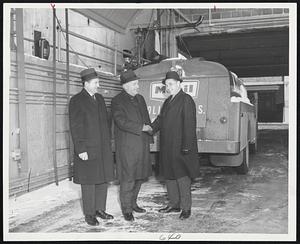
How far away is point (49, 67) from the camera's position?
6.84 m

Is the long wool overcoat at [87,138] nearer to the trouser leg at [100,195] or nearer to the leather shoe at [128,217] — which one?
the trouser leg at [100,195]

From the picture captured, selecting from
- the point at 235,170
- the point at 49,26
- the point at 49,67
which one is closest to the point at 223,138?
the point at 235,170

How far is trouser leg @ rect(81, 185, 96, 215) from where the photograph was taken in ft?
15.8

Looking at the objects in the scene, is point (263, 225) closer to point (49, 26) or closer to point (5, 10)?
point (5, 10)

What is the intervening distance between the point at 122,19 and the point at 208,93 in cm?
252

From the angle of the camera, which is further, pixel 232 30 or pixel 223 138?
pixel 232 30

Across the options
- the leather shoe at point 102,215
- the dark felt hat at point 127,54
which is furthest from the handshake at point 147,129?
the dark felt hat at point 127,54

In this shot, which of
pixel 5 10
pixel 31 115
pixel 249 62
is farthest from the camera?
pixel 249 62

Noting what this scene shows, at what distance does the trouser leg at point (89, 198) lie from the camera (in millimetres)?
4828

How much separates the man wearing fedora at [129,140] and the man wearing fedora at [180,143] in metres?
0.25

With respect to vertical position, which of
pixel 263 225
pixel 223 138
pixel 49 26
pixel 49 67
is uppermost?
pixel 49 26

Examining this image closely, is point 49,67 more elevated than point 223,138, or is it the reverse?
point 49,67

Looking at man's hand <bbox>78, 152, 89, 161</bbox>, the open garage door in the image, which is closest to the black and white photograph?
man's hand <bbox>78, 152, 89, 161</bbox>

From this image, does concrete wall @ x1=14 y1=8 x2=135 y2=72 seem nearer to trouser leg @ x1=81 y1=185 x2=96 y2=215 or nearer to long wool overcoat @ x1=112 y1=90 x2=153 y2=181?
long wool overcoat @ x1=112 y1=90 x2=153 y2=181
